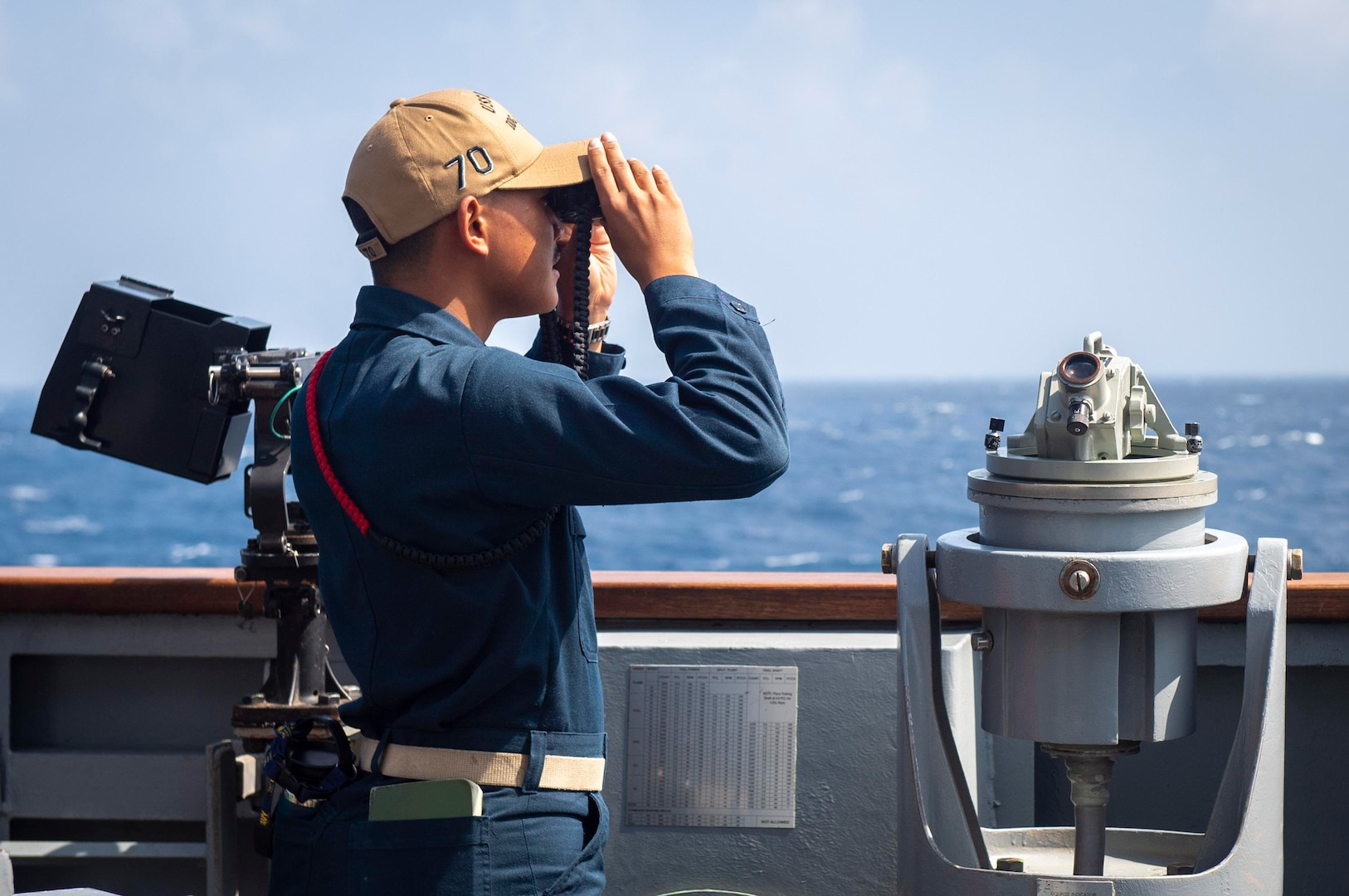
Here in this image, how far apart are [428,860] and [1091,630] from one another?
38.7 inches

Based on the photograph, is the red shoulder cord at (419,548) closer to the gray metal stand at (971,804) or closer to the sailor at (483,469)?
the sailor at (483,469)

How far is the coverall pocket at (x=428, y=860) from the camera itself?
5.21 ft

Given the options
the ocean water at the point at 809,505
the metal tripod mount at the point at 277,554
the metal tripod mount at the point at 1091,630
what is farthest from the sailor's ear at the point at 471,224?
the ocean water at the point at 809,505

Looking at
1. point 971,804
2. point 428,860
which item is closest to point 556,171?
point 428,860

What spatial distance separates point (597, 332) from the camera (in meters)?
1.98

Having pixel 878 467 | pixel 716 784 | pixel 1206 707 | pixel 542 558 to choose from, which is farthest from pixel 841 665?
pixel 878 467

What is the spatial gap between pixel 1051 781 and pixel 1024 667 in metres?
0.99

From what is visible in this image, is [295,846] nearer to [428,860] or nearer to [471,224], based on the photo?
[428,860]

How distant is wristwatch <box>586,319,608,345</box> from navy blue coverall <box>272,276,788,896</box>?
0.92 ft

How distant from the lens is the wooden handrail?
112 inches

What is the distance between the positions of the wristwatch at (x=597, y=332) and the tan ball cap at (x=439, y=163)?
0.99ft

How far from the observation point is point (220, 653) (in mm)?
3152

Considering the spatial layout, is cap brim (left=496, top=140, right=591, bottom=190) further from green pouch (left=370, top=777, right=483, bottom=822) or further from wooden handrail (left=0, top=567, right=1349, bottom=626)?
wooden handrail (left=0, top=567, right=1349, bottom=626)

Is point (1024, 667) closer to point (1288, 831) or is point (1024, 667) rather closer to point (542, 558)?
point (542, 558)
